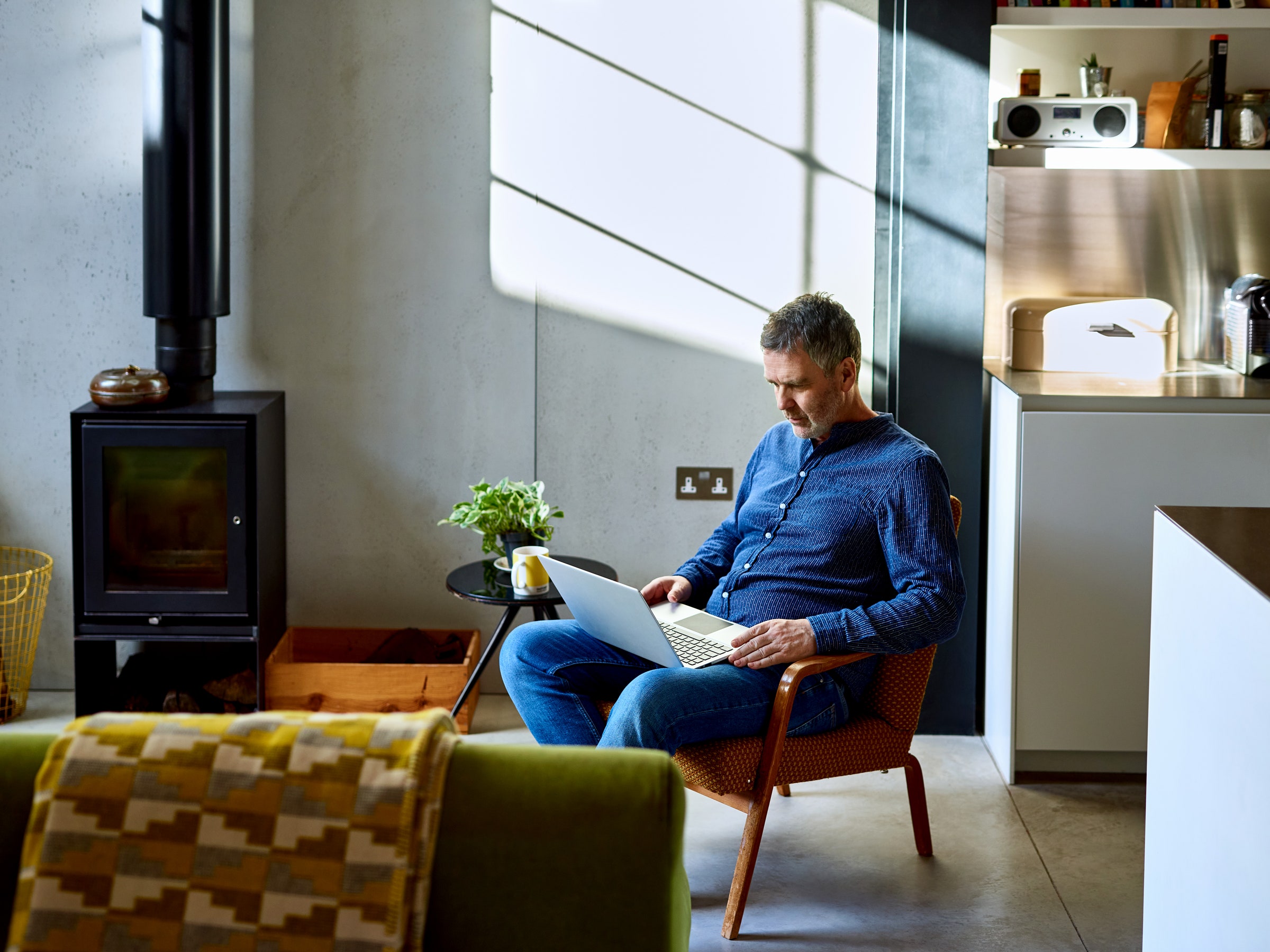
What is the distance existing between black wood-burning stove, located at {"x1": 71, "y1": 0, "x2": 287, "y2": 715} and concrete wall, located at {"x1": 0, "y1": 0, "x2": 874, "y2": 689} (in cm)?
23

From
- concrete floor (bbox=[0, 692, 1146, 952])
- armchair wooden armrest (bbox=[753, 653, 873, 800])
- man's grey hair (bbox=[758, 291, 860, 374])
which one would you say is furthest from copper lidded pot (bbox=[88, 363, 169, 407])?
armchair wooden armrest (bbox=[753, 653, 873, 800])

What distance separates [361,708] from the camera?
3.73 m

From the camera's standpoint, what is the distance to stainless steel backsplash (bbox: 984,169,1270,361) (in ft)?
12.9

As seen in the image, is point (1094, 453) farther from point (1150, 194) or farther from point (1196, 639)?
point (1196, 639)

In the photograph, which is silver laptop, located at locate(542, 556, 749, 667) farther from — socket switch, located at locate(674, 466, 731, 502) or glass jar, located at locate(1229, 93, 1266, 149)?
glass jar, located at locate(1229, 93, 1266, 149)

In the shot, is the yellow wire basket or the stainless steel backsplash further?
the stainless steel backsplash

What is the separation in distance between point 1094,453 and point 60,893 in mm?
2654

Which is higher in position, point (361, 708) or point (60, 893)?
point (60, 893)

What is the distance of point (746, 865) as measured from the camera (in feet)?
8.70

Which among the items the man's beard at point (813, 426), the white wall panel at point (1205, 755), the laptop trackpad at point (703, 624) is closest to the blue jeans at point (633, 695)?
the laptop trackpad at point (703, 624)

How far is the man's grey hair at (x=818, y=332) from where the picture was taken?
2.72m

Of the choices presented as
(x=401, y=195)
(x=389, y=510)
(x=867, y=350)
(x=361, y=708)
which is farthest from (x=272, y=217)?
(x=867, y=350)

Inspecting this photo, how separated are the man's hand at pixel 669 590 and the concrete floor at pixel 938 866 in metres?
0.62

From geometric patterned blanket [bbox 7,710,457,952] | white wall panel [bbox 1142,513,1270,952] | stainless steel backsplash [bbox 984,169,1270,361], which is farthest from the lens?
stainless steel backsplash [bbox 984,169,1270,361]
